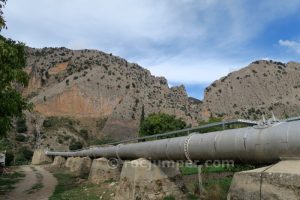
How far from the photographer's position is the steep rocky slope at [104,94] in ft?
385

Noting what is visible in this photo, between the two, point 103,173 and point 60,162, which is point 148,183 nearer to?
point 103,173

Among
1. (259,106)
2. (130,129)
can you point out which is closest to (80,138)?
(130,129)

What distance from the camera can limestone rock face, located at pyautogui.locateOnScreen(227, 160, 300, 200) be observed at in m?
6.87

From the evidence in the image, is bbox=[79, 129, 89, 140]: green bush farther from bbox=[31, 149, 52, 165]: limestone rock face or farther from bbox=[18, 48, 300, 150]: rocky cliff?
bbox=[31, 149, 52, 165]: limestone rock face

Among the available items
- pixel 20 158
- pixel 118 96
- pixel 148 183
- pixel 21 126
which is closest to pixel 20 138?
Result: pixel 21 126

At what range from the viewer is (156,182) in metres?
14.7

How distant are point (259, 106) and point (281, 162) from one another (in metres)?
101

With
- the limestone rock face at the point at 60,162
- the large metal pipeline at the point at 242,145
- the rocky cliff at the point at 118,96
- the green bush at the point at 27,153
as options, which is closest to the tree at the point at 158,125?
the limestone rock face at the point at 60,162

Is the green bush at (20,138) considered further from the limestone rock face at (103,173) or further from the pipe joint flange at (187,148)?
the pipe joint flange at (187,148)

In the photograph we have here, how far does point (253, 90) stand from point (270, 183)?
110 m

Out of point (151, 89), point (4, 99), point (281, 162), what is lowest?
point (281, 162)

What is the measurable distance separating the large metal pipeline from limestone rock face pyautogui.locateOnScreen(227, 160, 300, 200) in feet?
1.27

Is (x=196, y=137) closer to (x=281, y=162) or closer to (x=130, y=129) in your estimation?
(x=281, y=162)

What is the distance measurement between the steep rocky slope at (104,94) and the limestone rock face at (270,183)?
10361 cm
